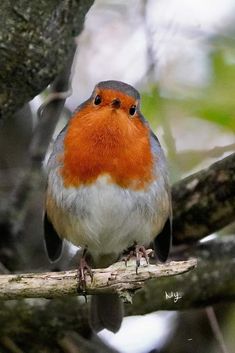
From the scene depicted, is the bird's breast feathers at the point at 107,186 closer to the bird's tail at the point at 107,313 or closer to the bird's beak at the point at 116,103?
the bird's beak at the point at 116,103

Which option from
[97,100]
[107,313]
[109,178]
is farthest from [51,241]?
[97,100]

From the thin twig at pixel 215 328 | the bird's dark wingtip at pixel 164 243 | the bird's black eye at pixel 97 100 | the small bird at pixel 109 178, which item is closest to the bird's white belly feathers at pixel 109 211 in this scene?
the small bird at pixel 109 178

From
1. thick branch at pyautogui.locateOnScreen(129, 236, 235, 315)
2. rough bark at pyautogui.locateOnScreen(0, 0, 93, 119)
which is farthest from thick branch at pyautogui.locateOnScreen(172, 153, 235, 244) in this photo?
rough bark at pyautogui.locateOnScreen(0, 0, 93, 119)

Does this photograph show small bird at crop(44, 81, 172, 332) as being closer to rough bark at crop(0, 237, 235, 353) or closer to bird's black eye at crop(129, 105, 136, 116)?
bird's black eye at crop(129, 105, 136, 116)

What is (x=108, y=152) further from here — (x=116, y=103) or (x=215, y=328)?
(x=215, y=328)

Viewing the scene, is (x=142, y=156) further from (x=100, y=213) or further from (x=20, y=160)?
(x=20, y=160)

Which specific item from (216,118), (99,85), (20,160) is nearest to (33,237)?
(20,160)
